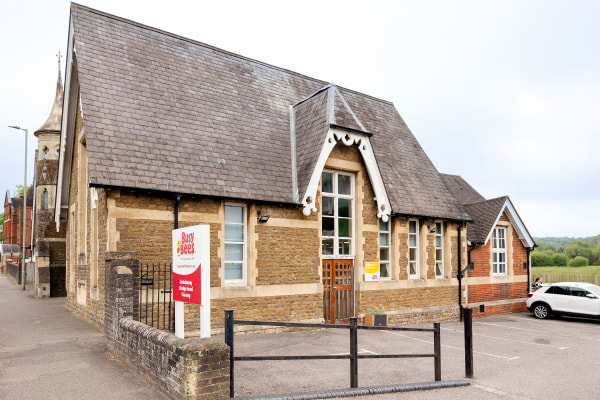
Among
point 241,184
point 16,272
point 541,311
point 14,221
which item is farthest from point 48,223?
point 14,221

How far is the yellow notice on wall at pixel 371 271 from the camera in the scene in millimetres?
15047

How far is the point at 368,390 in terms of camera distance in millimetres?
6922

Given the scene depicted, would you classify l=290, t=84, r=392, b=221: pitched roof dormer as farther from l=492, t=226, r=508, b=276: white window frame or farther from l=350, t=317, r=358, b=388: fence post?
l=492, t=226, r=508, b=276: white window frame

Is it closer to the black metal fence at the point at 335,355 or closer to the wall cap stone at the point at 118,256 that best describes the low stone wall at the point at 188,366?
the black metal fence at the point at 335,355

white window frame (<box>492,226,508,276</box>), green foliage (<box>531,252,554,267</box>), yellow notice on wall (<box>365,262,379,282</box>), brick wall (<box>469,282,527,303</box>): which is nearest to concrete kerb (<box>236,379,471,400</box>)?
yellow notice on wall (<box>365,262,379,282</box>)

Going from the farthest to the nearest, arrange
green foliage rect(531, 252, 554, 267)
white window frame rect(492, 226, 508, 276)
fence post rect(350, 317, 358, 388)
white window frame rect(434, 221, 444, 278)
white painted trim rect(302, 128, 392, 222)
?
green foliage rect(531, 252, 554, 267)
white window frame rect(492, 226, 508, 276)
white window frame rect(434, 221, 444, 278)
white painted trim rect(302, 128, 392, 222)
fence post rect(350, 317, 358, 388)

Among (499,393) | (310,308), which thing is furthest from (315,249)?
(499,393)

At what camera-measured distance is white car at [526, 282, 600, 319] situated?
62.7 feet

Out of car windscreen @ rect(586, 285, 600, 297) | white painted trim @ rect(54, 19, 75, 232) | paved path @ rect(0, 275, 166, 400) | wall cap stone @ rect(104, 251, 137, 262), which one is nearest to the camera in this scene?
paved path @ rect(0, 275, 166, 400)

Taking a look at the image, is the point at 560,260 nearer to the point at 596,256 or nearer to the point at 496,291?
the point at 596,256

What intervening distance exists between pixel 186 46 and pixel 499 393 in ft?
43.9

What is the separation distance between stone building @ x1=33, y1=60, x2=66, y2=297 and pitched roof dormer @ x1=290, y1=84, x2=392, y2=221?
14.6 m

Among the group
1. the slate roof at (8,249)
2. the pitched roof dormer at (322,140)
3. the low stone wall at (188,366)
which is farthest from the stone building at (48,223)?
the slate roof at (8,249)

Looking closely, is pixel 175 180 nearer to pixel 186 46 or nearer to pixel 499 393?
pixel 186 46
